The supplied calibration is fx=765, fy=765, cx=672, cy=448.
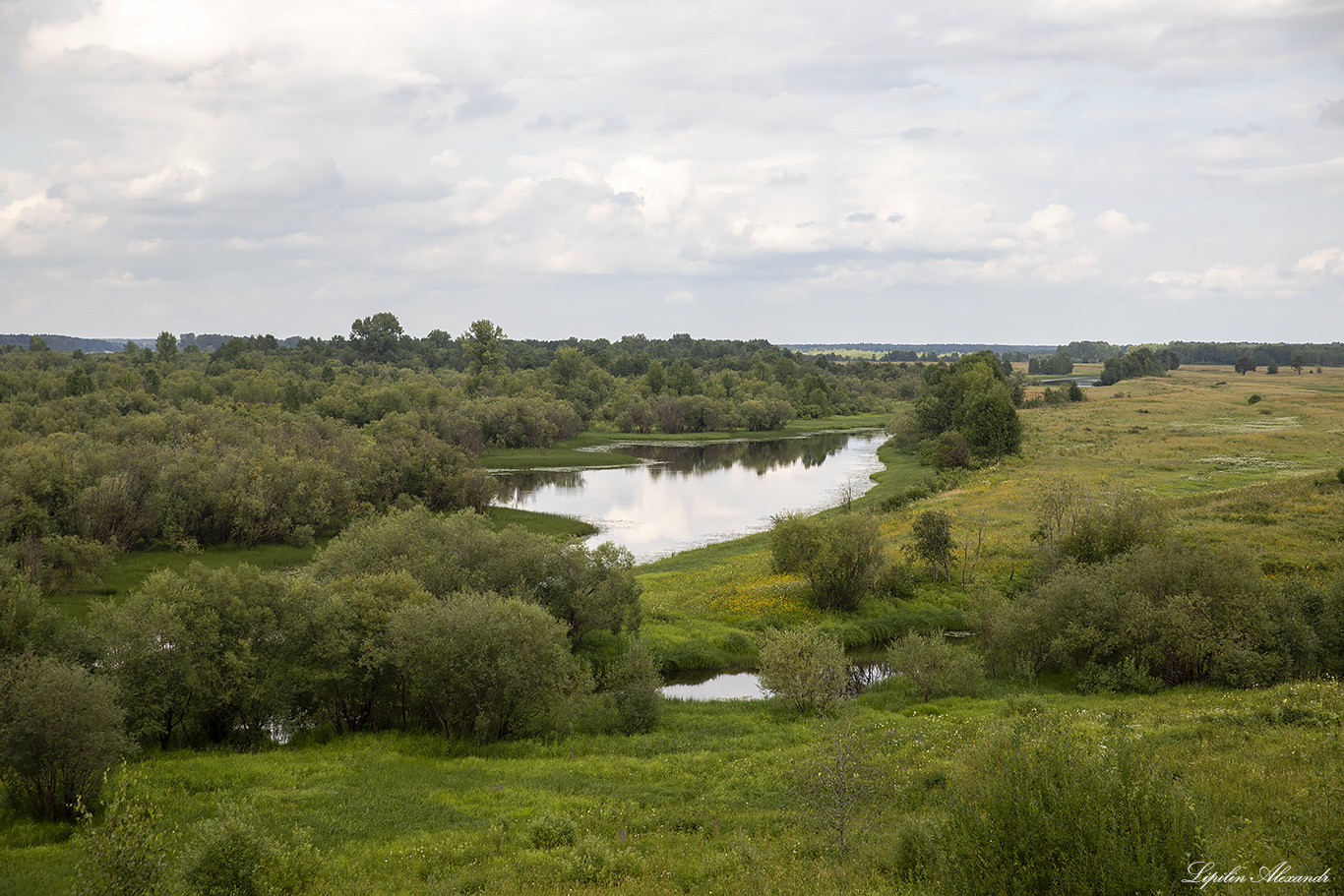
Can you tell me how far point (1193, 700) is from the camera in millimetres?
20891

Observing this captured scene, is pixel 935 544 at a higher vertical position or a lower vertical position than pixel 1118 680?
higher

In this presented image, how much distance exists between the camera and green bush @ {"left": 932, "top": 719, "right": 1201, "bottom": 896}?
8094mm

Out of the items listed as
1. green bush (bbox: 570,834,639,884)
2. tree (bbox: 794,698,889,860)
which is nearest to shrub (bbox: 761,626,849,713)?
tree (bbox: 794,698,889,860)

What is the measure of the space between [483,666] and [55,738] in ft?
30.8

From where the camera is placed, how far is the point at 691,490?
250 feet

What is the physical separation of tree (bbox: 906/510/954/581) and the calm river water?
17.1m

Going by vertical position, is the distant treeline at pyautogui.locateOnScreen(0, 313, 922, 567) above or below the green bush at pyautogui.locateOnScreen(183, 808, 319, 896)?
above

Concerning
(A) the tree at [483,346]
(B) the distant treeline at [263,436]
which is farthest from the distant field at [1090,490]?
(A) the tree at [483,346]

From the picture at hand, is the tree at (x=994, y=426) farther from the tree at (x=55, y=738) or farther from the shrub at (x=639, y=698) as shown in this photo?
the tree at (x=55, y=738)

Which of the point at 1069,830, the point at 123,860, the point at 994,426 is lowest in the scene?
the point at 123,860

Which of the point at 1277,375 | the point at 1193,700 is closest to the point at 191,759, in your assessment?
the point at 1193,700

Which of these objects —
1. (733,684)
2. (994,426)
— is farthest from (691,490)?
(733,684)

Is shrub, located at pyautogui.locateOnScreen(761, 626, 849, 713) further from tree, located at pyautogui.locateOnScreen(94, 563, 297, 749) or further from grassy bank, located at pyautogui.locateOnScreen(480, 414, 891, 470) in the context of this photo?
grassy bank, located at pyautogui.locateOnScreen(480, 414, 891, 470)

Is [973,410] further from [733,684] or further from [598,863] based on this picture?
[598,863]
